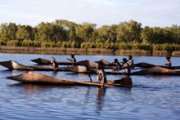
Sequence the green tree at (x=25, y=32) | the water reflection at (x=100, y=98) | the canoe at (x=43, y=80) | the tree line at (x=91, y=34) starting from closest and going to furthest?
the water reflection at (x=100, y=98), the canoe at (x=43, y=80), the tree line at (x=91, y=34), the green tree at (x=25, y=32)

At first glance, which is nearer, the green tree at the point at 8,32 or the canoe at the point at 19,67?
the canoe at the point at 19,67

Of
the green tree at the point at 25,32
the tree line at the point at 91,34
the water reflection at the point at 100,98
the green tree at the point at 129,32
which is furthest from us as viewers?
the green tree at the point at 129,32

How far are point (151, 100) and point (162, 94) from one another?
2968mm

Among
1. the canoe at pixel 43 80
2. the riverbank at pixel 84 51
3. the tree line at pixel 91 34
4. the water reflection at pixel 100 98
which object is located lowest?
the water reflection at pixel 100 98

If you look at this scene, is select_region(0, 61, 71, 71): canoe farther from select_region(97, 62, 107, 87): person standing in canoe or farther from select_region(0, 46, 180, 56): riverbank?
select_region(0, 46, 180, 56): riverbank

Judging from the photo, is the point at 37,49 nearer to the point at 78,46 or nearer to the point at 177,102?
the point at 78,46

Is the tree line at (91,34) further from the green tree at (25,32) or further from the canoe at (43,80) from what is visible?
the canoe at (43,80)

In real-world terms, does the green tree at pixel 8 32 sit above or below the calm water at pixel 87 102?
above

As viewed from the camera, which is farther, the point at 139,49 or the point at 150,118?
the point at 139,49

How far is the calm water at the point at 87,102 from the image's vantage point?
54.8 feet

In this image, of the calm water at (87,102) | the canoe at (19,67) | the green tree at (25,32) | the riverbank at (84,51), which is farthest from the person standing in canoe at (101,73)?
the green tree at (25,32)

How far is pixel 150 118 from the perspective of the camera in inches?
652

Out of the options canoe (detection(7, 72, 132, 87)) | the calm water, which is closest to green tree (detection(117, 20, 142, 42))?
the calm water

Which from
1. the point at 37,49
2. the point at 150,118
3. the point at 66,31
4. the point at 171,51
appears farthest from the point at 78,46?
the point at 150,118
